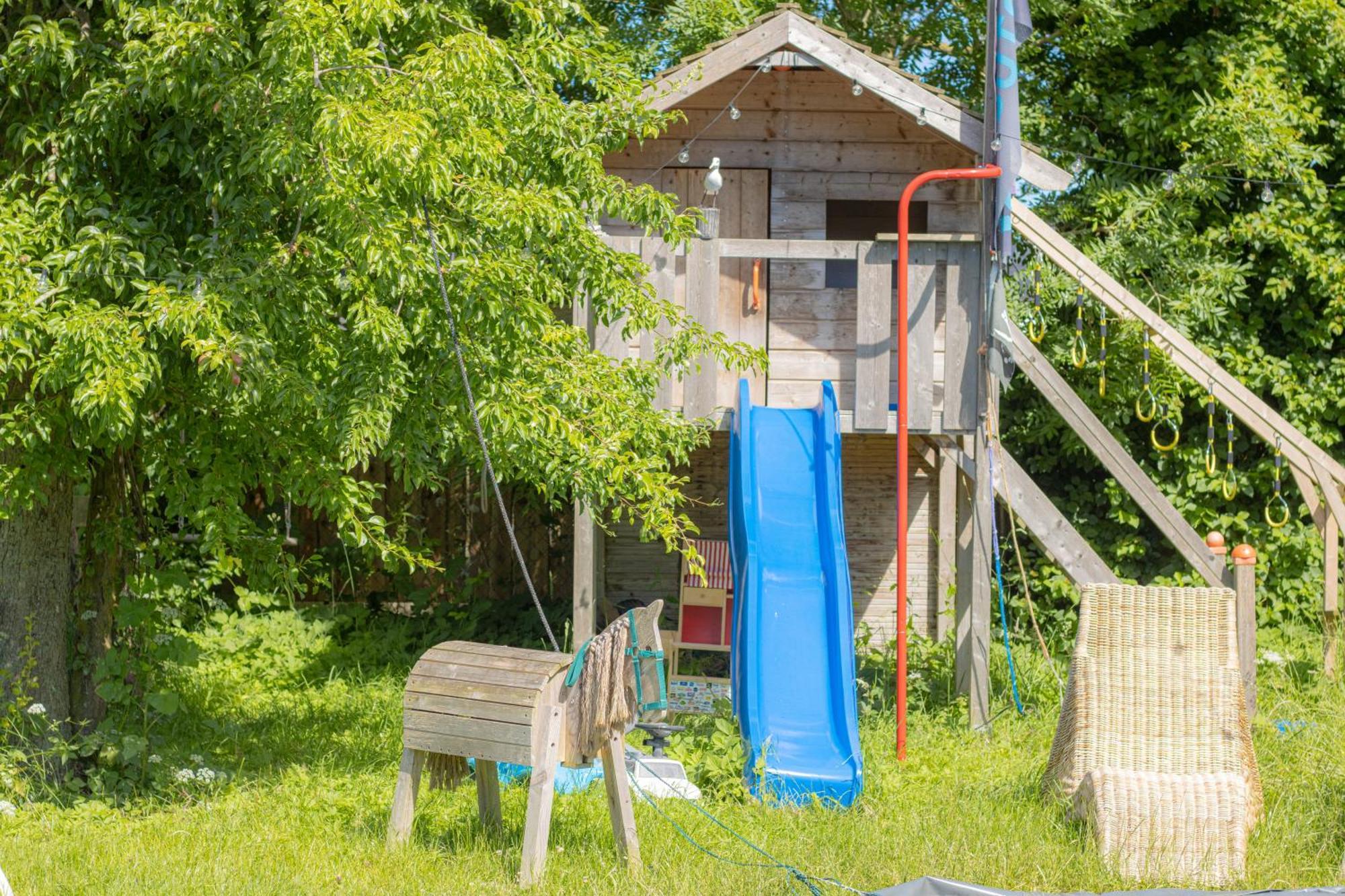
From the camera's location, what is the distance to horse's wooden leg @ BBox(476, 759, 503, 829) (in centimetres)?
554

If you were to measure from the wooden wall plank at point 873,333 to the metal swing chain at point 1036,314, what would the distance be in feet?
2.97

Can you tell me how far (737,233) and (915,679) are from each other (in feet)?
10.7

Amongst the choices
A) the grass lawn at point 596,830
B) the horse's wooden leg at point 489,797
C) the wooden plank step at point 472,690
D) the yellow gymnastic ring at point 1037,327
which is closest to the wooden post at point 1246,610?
the grass lawn at point 596,830

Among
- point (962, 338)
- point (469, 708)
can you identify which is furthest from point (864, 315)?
point (469, 708)

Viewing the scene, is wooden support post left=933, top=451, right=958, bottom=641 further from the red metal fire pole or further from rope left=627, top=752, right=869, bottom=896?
rope left=627, top=752, right=869, bottom=896

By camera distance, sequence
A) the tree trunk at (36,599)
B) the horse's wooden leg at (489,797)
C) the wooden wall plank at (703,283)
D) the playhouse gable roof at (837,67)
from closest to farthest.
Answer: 1. the horse's wooden leg at (489,797)
2. the tree trunk at (36,599)
3. the wooden wall plank at (703,283)
4. the playhouse gable roof at (837,67)

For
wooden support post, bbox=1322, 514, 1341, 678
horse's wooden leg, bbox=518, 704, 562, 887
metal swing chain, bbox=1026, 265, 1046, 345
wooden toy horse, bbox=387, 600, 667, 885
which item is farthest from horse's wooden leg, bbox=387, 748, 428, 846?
wooden support post, bbox=1322, 514, 1341, 678

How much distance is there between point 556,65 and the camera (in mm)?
6363

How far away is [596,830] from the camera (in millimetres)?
5602

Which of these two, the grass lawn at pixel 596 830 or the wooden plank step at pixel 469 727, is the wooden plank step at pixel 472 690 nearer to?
the wooden plank step at pixel 469 727

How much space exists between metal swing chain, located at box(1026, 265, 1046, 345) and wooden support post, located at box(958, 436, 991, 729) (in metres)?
0.92

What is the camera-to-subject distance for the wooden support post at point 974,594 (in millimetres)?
7719

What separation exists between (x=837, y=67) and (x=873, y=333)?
64.7 inches

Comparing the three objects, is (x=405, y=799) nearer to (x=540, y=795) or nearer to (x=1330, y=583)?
(x=540, y=795)
